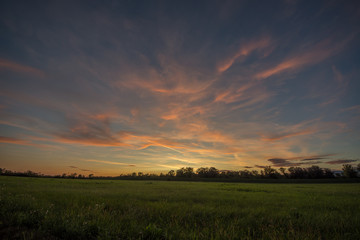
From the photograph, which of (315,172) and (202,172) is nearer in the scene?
(315,172)

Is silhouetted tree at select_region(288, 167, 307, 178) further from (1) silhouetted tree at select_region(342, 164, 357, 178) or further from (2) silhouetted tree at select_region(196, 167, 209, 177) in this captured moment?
(2) silhouetted tree at select_region(196, 167, 209, 177)

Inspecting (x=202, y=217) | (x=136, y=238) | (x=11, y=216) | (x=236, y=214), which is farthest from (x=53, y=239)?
(x=236, y=214)

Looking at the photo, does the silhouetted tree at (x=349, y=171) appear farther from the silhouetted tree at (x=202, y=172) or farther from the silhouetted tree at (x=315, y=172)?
the silhouetted tree at (x=202, y=172)

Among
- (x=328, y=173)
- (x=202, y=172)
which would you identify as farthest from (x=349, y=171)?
(x=202, y=172)

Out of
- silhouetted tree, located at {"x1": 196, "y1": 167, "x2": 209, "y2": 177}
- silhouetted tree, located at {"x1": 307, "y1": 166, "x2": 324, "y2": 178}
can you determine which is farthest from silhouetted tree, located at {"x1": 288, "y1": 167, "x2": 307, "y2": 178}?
silhouetted tree, located at {"x1": 196, "y1": 167, "x2": 209, "y2": 177}

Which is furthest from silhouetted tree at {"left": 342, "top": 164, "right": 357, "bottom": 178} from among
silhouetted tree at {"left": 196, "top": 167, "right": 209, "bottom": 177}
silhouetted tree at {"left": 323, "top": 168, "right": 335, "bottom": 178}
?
silhouetted tree at {"left": 196, "top": 167, "right": 209, "bottom": 177}

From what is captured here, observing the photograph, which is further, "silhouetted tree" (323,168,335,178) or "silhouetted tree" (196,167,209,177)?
"silhouetted tree" (196,167,209,177)

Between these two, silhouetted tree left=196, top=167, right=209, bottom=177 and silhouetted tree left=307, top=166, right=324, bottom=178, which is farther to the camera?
silhouetted tree left=196, top=167, right=209, bottom=177

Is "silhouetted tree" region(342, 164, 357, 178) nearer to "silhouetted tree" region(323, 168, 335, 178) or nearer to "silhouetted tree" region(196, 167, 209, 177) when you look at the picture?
"silhouetted tree" region(323, 168, 335, 178)

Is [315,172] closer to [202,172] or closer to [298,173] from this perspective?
[298,173]

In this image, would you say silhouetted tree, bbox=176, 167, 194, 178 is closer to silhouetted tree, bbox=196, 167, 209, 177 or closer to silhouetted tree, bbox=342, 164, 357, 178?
silhouetted tree, bbox=196, 167, 209, 177

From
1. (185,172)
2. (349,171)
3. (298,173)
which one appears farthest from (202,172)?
(349,171)

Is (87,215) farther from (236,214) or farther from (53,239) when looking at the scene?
(236,214)

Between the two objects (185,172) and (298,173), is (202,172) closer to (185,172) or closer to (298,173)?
(185,172)
